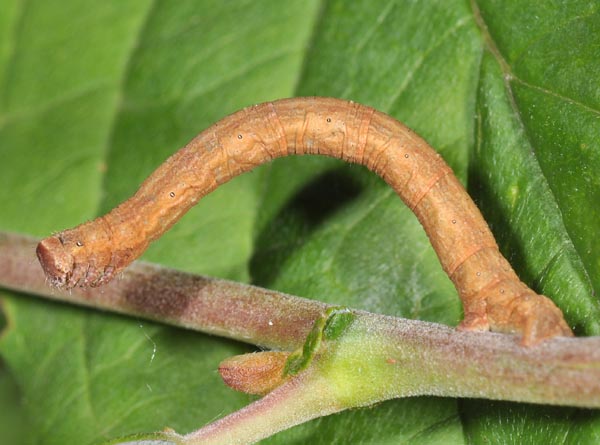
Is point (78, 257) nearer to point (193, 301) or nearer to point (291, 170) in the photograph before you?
point (193, 301)

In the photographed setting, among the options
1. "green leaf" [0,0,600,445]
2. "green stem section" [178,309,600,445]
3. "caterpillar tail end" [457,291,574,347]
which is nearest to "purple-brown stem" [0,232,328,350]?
"green stem section" [178,309,600,445]

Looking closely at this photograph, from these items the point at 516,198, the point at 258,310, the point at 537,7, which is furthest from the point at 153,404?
the point at 537,7

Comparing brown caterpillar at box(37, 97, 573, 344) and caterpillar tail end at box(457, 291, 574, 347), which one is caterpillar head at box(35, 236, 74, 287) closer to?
brown caterpillar at box(37, 97, 573, 344)

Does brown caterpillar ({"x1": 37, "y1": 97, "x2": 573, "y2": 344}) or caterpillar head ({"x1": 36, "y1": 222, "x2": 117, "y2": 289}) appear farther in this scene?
caterpillar head ({"x1": 36, "y1": 222, "x2": 117, "y2": 289})

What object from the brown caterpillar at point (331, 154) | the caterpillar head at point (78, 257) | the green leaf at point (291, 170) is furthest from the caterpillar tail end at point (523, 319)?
the caterpillar head at point (78, 257)

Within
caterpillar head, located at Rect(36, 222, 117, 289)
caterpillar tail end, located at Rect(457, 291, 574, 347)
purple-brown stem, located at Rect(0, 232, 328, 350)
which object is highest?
caterpillar tail end, located at Rect(457, 291, 574, 347)

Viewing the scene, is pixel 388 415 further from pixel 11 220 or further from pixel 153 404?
pixel 11 220

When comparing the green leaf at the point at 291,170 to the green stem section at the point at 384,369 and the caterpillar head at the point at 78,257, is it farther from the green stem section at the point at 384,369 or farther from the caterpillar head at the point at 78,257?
the caterpillar head at the point at 78,257

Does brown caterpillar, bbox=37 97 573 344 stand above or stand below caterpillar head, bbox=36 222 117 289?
above
